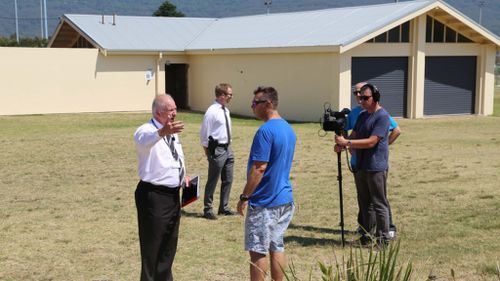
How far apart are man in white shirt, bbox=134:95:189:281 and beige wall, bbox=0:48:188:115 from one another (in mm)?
22660

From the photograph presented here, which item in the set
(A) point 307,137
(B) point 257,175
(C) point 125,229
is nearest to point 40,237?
(C) point 125,229

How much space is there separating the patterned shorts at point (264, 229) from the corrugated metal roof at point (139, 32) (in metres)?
23.6

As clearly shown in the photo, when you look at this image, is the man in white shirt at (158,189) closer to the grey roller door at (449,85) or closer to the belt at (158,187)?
the belt at (158,187)

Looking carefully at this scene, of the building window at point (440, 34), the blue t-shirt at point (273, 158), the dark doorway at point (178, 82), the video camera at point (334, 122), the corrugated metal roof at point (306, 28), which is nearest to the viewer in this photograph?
the blue t-shirt at point (273, 158)

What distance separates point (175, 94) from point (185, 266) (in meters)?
25.3

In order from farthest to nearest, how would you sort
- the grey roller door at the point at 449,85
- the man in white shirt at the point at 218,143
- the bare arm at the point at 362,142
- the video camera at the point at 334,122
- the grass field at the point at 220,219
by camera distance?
the grey roller door at the point at 449,85, the man in white shirt at the point at 218,143, the video camera at the point at 334,122, the bare arm at the point at 362,142, the grass field at the point at 220,219

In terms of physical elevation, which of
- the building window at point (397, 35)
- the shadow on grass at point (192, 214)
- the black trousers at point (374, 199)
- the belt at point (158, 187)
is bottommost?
the shadow on grass at point (192, 214)

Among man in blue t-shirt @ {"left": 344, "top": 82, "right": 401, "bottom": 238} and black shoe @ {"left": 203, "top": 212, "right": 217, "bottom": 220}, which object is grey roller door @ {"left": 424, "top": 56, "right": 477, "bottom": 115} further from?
man in blue t-shirt @ {"left": 344, "top": 82, "right": 401, "bottom": 238}

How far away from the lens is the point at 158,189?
557 cm

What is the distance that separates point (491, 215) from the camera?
8805 millimetres

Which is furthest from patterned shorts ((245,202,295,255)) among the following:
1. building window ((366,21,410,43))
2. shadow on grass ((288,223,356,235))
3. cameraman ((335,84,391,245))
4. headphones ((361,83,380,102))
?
building window ((366,21,410,43))

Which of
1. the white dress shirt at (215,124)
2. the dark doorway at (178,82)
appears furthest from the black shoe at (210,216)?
the dark doorway at (178,82)

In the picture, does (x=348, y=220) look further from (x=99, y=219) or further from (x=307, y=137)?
(x=307, y=137)

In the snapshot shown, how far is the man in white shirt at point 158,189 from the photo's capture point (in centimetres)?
546
